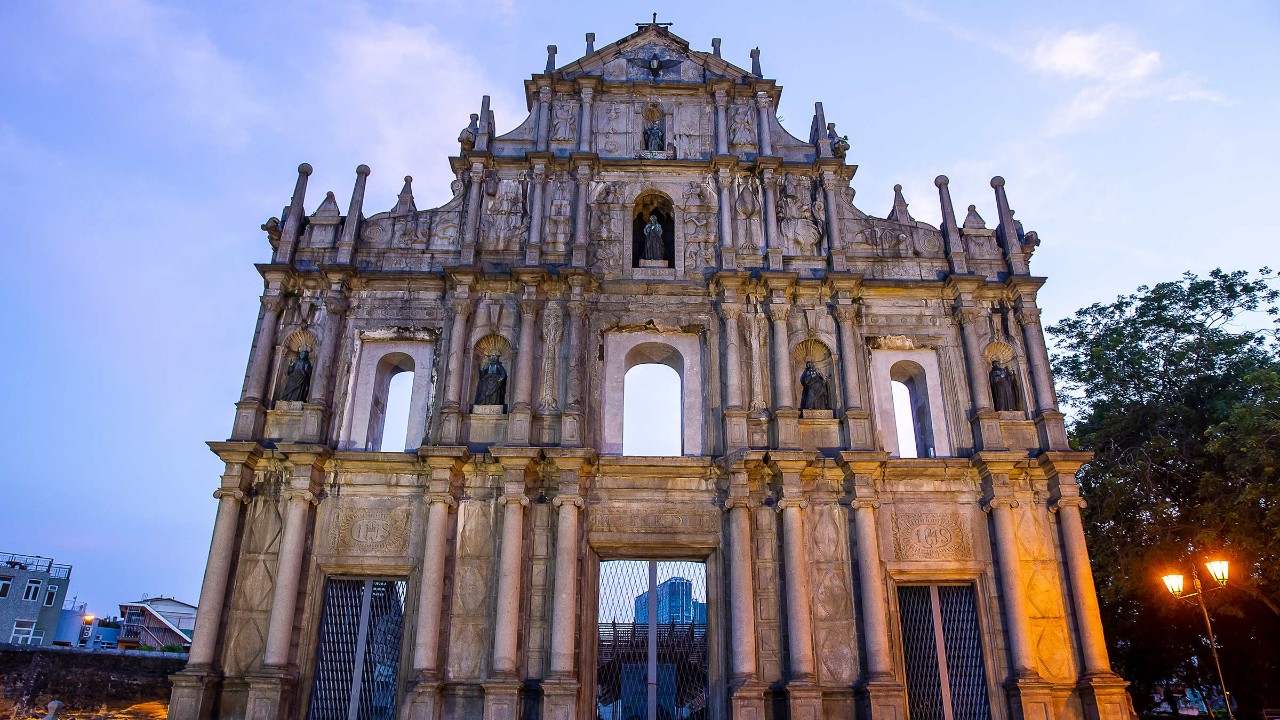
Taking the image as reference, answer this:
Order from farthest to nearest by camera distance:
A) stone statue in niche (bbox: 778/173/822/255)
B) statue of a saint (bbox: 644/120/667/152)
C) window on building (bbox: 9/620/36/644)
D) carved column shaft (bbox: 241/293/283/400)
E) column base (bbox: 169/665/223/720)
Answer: window on building (bbox: 9/620/36/644) < statue of a saint (bbox: 644/120/667/152) < stone statue in niche (bbox: 778/173/822/255) < carved column shaft (bbox: 241/293/283/400) < column base (bbox: 169/665/223/720)

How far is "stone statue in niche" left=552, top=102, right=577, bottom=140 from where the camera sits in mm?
18969

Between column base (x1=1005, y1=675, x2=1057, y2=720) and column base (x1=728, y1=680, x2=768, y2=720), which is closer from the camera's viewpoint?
column base (x1=728, y1=680, x2=768, y2=720)

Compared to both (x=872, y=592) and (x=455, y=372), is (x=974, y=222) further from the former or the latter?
(x=455, y=372)

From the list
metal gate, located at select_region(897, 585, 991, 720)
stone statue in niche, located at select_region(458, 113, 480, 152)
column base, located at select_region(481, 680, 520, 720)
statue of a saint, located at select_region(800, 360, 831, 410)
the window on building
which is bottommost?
column base, located at select_region(481, 680, 520, 720)

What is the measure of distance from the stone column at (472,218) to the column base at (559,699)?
797 centimetres

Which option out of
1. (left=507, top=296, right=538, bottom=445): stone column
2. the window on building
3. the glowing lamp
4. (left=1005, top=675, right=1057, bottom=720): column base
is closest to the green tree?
the glowing lamp

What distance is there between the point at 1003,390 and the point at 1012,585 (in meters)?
3.79

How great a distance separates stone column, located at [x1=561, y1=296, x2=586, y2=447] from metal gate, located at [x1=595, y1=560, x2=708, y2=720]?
2328 millimetres

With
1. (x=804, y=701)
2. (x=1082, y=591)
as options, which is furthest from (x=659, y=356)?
(x=1082, y=591)

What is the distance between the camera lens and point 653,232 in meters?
18.0

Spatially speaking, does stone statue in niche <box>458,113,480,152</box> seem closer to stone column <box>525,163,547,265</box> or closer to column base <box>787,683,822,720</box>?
stone column <box>525,163,547,265</box>

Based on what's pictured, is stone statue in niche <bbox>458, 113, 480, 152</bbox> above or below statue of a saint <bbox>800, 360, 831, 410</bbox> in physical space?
above

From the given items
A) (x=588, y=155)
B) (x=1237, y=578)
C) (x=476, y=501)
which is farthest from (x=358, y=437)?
(x=1237, y=578)

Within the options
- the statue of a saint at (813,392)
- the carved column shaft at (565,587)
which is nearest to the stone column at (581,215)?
the statue of a saint at (813,392)
